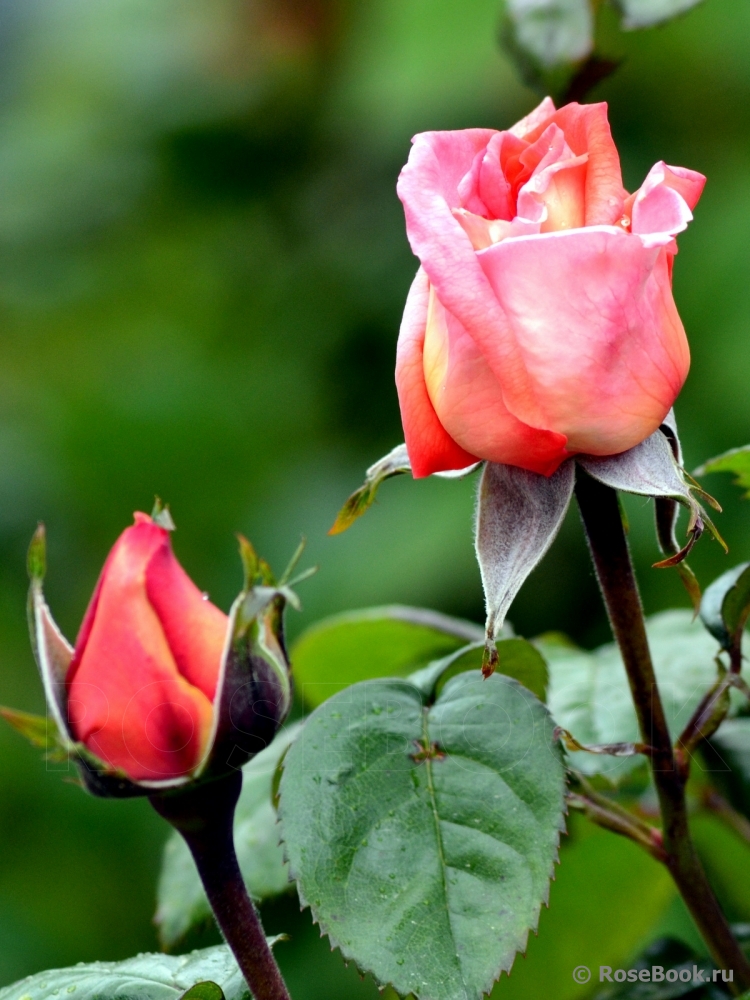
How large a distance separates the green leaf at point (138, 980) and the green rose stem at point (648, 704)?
8.0 inches

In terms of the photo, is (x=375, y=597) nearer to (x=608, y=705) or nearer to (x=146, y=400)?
(x=146, y=400)

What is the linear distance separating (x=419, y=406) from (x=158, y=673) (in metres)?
0.14

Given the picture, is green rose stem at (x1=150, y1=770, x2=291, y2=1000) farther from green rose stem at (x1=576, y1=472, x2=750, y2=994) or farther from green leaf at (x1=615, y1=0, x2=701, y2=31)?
green leaf at (x1=615, y1=0, x2=701, y2=31)

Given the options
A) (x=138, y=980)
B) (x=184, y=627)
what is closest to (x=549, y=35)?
(x=184, y=627)

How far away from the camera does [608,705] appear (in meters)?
0.71

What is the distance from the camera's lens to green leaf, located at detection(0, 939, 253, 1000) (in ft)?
1.61

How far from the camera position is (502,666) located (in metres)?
0.59

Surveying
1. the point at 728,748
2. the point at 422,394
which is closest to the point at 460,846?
the point at 422,394

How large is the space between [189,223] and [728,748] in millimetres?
1425

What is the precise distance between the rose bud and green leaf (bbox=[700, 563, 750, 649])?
238 millimetres

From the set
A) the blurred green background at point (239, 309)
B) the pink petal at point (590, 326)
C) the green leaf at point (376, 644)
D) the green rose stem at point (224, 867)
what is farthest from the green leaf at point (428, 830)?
the blurred green background at point (239, 309)

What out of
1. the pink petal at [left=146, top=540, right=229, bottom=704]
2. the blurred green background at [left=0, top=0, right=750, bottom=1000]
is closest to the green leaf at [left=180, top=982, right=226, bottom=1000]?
the pink petal at [left=146, top=540, right=229, bottom=704]

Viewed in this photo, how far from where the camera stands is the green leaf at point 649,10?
622 millimetres

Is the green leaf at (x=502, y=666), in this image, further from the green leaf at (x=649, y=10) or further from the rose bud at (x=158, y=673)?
the green leaf at (x=649, y=10)
